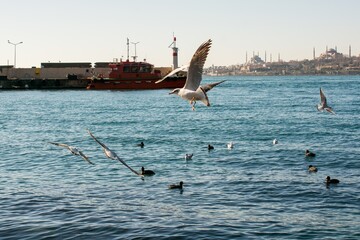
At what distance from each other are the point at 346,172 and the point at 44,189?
1406cm

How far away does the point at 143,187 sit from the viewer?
974 inches

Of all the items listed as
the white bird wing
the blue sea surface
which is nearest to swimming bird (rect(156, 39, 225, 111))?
the white bird wing

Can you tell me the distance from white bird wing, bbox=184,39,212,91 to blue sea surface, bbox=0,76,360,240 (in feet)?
25.3

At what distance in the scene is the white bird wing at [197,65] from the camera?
1045cm

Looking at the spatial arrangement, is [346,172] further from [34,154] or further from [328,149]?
[34,154]

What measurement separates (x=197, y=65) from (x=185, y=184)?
14.8 m

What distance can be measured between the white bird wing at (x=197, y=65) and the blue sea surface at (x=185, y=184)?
772 cm

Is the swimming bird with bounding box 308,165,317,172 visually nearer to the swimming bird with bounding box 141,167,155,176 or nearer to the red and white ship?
the swimming bird with bounding box 141,167,155,176

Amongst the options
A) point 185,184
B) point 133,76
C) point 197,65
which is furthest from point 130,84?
point 197,65

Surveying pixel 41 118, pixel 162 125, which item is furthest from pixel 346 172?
pixel 41 118

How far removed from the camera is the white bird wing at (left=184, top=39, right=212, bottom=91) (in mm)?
10453

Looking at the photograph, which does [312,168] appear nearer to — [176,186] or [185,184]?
[185,184]

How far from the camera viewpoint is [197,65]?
1088 centimetres

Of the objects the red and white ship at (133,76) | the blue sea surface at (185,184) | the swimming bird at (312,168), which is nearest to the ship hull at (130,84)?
the red and white ship at (133,76)
